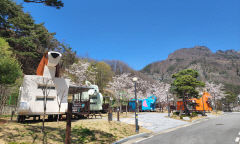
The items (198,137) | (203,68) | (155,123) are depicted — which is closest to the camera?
(198,137)

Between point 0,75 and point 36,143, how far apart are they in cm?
545

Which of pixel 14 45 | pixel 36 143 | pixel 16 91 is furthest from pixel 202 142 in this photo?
pixel 14 45

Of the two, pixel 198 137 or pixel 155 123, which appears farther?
pixel 155 123

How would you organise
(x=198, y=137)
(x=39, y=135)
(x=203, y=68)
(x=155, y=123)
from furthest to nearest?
(x=203, y=68) → (x=155, y=123) → (x=198, y=137) → (x=39, y=135)

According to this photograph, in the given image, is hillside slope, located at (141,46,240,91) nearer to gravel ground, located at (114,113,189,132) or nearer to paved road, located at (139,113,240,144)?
Answer: gravel ground, located at (114,113,189,132)

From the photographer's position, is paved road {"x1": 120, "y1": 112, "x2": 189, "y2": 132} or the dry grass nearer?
the dry grass

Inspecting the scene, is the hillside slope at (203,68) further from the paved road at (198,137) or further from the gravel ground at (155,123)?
the paved road at (198,137)

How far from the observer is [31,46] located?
26734 mm

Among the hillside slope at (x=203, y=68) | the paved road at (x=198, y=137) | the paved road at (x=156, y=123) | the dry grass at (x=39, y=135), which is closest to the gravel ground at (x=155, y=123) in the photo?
the paved road at (x=156, y=123)

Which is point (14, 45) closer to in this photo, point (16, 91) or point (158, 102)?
point (16, 91)

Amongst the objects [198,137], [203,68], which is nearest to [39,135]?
[198,137]

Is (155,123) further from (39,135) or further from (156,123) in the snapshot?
(39,135)

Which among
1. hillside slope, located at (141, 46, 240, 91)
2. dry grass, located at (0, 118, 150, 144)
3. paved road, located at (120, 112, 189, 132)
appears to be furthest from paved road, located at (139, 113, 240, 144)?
hillside slope, located at (141, 46, 240, 91)

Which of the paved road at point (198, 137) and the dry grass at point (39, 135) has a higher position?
the dry grass at point (39, 135)
